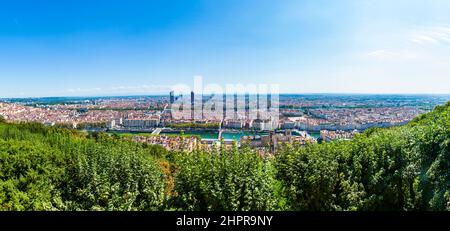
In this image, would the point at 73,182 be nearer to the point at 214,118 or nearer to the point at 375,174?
the point at 375,174

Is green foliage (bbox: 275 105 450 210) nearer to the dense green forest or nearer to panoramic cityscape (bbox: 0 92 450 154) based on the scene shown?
the dense green forest

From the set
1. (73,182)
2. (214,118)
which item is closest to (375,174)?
(73,182)

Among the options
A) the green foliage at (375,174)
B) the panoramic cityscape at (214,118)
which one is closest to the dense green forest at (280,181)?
the green foliage at (375,174)

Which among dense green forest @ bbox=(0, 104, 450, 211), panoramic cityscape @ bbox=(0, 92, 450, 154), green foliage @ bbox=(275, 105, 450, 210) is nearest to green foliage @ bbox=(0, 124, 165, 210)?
dense green forest @ bbox=(0, 104, 450, 211)

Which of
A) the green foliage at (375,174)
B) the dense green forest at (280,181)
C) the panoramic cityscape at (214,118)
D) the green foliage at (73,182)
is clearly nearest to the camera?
the dense green forest at (280,181)

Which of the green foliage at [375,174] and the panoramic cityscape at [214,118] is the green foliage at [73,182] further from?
the panoramic cityscape at [214,118]

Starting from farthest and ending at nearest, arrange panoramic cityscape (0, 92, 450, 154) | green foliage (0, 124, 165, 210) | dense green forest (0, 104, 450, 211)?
1. panoramic cityscape (0, 92, 450, 154)
2. green foliage (0, 124, 165, 210)
3. dense green forest (0, 104, 450, 211)

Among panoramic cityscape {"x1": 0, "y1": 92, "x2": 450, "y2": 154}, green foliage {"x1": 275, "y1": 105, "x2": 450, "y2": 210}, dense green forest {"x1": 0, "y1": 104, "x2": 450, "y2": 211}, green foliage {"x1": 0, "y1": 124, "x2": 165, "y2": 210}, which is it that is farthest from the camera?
panoramic cityscape {"x1": 0, "y1": 92, "x2": 450, "y2": 154}
